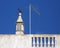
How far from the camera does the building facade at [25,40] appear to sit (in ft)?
64.9

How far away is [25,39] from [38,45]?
2.59 ft

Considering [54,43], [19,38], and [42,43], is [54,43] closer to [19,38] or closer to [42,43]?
[42,43]

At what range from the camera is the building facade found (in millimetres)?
19781

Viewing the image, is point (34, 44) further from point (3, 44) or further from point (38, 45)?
point (3, 44)

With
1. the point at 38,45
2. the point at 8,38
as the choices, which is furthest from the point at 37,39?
the point at 8,38

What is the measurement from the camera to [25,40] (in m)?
20.1

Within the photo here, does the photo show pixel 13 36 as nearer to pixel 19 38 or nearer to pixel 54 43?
pixel 19 38

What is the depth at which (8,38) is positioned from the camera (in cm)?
2022

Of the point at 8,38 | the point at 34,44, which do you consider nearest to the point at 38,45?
the point at 34,44

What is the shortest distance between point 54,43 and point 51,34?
49cm

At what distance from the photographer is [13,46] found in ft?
66.2

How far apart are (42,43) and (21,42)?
1134mm

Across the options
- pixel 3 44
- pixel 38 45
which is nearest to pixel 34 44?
pixel 38 45

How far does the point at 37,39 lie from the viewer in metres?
19.8
